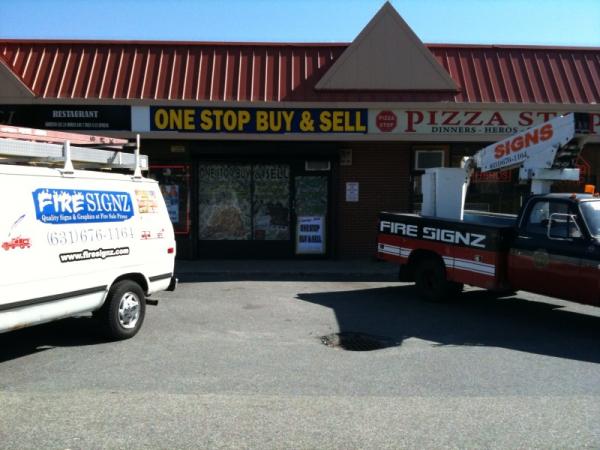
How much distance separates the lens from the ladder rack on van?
575 cm

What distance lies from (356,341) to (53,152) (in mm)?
4129

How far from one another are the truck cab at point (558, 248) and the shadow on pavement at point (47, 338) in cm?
572

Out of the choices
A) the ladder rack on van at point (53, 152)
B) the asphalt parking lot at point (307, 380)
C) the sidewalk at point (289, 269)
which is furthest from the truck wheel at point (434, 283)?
the ladder rack on van at point (53, 152)

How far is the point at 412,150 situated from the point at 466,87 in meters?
2.05

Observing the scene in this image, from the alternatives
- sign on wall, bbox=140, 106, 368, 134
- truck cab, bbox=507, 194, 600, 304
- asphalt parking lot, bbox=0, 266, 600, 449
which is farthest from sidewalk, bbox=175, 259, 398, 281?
A: truck cab, bbox=507, 194, 600, 304

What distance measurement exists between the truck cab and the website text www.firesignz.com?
17.7 feet

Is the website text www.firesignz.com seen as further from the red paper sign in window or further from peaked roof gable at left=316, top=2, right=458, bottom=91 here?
peaked roof gable at left=316, top=2, right=458, bottom=91

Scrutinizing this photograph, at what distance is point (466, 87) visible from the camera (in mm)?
13992

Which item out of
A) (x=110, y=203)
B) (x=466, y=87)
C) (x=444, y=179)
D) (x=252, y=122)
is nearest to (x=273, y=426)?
(x=110, y=203)

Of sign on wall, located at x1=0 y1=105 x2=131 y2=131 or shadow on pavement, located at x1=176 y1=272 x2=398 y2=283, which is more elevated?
sign on wall, located at x1=0 y1=105 x2=131 y2=131

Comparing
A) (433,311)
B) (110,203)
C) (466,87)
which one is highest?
(466,87)

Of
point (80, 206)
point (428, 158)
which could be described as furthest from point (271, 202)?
point (80, 206)

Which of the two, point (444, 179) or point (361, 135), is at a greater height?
point (361, 135)

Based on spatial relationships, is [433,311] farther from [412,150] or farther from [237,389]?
[412,150]
